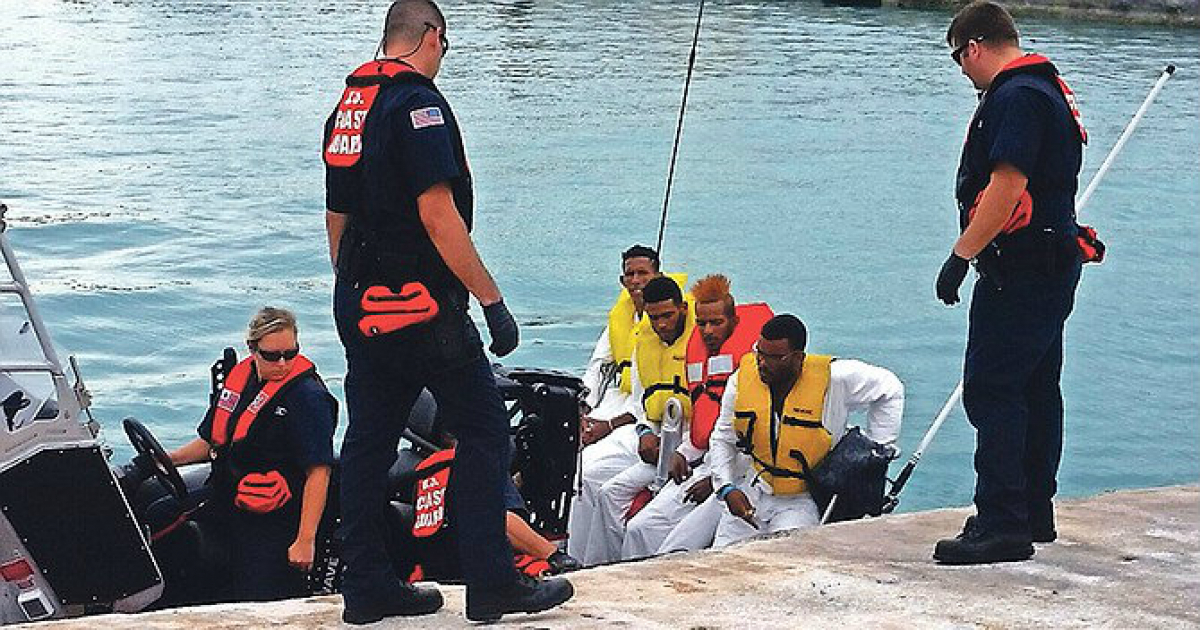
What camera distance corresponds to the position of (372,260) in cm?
365

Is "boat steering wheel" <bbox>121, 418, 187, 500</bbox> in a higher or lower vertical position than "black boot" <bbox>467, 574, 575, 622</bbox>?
lower

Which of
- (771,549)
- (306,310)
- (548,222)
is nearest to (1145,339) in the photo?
Answer: (548,222)

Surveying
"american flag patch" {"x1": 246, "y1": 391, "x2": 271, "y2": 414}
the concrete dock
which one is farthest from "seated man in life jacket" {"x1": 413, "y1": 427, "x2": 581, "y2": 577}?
"american flag patch" {"x1": 246, "y1": 391, "x2": 271, "y2": 414}

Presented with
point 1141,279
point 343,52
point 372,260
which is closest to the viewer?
point 372,260

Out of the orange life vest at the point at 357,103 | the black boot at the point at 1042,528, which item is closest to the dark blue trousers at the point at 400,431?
the orange life vest at the point at 357,103

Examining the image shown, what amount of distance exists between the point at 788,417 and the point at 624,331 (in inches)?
61.9

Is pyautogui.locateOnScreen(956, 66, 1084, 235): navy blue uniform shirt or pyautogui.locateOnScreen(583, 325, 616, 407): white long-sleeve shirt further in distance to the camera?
pyautogui.locateOnScreen(583, 325, 616, 407): white long-sleeve shirt

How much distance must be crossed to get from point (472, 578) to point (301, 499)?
1.41 m

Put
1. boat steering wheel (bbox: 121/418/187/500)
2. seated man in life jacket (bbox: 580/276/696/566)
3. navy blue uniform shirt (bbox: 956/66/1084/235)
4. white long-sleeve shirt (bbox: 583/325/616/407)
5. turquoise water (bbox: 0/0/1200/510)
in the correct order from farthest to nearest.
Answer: turquoise water (bbox: 0/0/1200/510) < white long-sleeve shirt (bbox: 583/325/616/407) < seated man in life jacket (bbox: 580/276/696/566) < boat steering wheel (bbox: 121/418/187/500) < navy blue uniform shirt (bbox: 956/66/1084/235)

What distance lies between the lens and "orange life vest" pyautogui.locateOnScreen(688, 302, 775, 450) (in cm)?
641

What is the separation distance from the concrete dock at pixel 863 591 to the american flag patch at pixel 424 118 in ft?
3.78

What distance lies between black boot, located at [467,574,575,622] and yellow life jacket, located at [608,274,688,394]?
3.24 meters

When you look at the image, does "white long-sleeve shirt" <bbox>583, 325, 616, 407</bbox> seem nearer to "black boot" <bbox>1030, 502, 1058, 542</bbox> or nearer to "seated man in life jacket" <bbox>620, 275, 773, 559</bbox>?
"seated man in life jacket" <bbox>620, 275, 773, 559</bbox>

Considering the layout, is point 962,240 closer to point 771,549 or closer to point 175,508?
point 771,549
